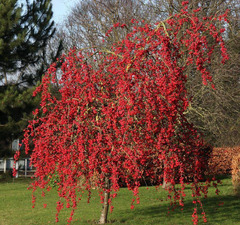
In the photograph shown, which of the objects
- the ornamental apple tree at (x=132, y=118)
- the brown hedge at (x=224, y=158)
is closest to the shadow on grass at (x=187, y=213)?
the ornamental apple tree at (x=132, y=118)

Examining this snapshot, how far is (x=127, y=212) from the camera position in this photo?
10031 millimetres

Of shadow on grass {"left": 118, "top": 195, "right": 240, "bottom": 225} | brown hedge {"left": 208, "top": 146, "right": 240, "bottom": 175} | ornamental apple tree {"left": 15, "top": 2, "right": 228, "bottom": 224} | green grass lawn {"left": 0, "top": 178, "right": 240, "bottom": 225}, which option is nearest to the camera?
ornamental apple tree {"left": 15, "top": 2, "right": 228, "bottom": 224}

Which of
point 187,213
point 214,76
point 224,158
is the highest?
point 214,76

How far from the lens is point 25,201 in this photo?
13156 mm

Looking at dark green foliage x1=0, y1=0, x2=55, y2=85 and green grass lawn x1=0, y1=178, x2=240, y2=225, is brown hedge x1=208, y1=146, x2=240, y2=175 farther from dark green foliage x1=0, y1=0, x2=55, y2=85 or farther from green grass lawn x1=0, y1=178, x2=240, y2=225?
dark green foliage x1=0, y1=0, x2=55, y2=85

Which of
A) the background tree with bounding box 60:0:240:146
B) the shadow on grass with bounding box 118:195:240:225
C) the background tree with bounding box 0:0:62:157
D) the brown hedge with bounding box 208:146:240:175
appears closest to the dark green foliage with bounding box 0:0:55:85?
the background tree with bounding box 0:0:62:157

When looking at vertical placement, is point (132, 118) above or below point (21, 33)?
below

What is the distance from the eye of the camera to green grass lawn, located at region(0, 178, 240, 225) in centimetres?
907

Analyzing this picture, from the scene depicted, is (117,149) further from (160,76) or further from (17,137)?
(17,137)

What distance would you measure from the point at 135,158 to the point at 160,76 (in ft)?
4.50

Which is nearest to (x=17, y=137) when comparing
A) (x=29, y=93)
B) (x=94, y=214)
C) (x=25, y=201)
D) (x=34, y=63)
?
(x=29, y=93)

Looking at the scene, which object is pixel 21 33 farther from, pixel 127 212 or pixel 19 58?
pixel 127 212

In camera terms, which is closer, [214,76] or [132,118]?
[132,118]

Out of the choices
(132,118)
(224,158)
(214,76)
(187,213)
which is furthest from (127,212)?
(224,158)
